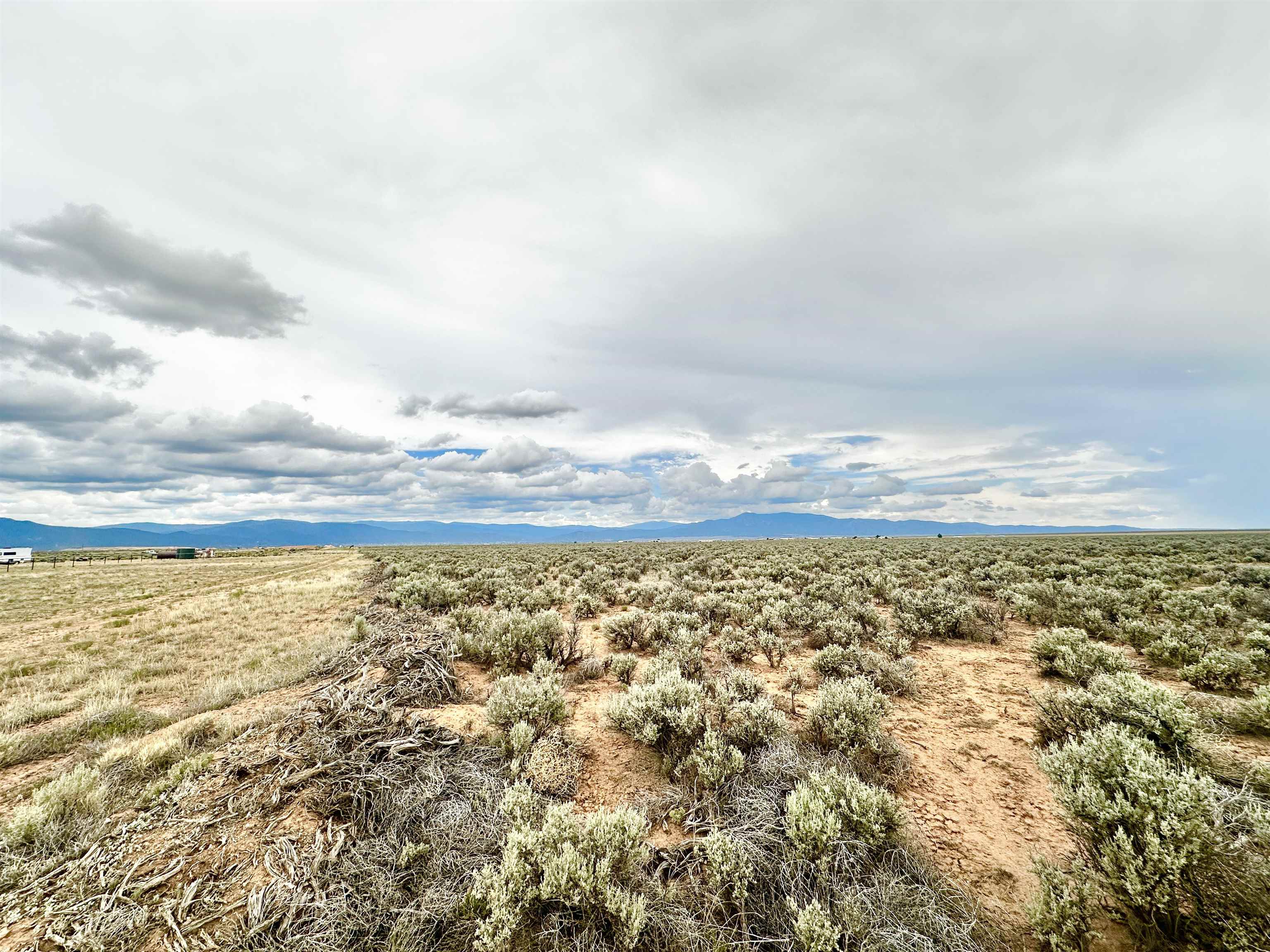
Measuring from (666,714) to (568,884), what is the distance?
2.73 metres

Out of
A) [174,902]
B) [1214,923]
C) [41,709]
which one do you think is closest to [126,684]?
[41,709]

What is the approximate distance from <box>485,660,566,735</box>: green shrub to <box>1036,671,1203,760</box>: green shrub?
5.92 meters

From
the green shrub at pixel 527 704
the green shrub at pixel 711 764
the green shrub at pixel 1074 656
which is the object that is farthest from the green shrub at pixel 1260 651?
the green shrub at pixel 527 704

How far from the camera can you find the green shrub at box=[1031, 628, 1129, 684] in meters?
7.83

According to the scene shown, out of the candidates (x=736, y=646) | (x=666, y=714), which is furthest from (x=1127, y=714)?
(x=736, y=646)

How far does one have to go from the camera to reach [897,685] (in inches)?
325

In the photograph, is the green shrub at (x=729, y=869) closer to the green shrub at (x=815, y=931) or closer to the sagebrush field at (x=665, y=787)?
the sagebrush field at (x=665, y=787)

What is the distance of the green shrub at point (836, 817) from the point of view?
422 centimetres

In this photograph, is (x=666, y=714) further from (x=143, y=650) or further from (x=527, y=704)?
(x=143, y=650)

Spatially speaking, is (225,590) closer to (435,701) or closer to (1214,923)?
(435,701)

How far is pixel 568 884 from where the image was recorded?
12.5 ft

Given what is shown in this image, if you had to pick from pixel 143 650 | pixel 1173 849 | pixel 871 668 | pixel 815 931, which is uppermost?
pixel 1173 849

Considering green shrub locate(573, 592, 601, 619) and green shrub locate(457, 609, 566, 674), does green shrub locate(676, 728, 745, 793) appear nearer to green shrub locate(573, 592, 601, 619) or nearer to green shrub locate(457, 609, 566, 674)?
green shrub locate(457, 609, 566, 674)

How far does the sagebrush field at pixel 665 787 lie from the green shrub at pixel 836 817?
1.2 inches
